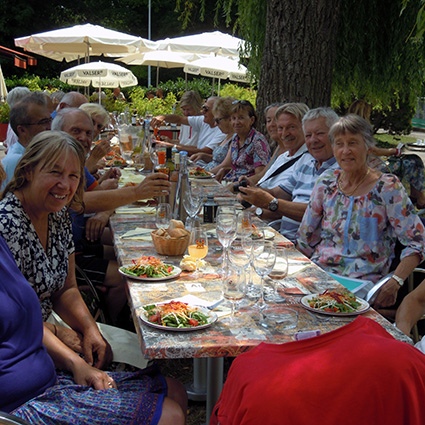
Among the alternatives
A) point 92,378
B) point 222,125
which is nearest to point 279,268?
point 92,378

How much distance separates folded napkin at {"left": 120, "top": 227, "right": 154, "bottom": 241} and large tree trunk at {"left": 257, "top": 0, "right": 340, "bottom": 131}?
3.62m

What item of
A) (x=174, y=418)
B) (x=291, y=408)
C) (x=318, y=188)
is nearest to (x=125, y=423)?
(x=174, y=418)

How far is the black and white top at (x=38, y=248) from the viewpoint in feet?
7.30

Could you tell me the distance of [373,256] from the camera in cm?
314

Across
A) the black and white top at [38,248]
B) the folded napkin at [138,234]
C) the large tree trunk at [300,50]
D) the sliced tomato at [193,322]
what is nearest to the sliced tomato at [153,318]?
the sliced tomato at [193,322]

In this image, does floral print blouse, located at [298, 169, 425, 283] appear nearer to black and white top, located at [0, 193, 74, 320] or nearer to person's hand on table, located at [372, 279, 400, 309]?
person's hand on table, located at [372, 279, 400, 309]

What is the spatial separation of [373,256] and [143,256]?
136 cm

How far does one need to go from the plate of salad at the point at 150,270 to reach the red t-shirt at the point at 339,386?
4.03 feet

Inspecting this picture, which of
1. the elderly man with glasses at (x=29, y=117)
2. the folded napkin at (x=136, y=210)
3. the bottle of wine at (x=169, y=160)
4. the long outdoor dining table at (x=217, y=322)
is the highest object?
the elderly man with glasses at (x=29, y=117)

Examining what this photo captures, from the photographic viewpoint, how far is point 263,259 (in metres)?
2.18

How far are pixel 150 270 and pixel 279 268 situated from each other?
60 cm

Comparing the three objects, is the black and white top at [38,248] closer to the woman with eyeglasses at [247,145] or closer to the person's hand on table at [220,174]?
the woman with eyeglasses at [247,145]

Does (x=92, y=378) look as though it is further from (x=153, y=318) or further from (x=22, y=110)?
(x=22, y=110)

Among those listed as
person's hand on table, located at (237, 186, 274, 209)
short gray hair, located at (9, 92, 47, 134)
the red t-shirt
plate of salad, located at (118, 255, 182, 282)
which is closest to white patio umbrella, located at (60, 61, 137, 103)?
short gray hair, located at (9, 92, 47, 134)
